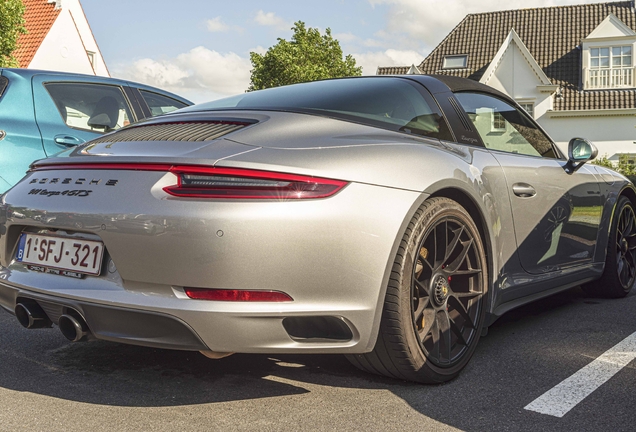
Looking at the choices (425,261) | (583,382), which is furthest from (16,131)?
(583,382)

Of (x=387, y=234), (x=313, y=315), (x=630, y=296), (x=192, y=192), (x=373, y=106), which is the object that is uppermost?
(x=373, y=106)

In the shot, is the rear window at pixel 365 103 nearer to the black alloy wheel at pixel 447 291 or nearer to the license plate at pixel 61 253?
the black alloy wheel at pixel 447 291

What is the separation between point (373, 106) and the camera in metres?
3.26

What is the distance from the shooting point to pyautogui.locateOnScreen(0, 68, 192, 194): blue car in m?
4.98


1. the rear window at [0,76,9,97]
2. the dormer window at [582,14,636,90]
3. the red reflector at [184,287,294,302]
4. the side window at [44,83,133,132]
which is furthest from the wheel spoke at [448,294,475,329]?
the dormer window at [582,14,636,90]

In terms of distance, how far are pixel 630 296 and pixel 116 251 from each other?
401 cm

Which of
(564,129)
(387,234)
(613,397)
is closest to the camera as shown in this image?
(387,234)

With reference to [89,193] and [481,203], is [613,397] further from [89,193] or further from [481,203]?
[89,193]

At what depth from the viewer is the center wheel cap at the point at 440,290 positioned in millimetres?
3021

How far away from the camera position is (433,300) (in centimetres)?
301

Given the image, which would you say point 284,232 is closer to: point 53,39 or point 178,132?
point 178,132

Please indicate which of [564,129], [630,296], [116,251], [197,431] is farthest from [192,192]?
[564,129]

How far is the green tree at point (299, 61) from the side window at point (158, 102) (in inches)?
1251

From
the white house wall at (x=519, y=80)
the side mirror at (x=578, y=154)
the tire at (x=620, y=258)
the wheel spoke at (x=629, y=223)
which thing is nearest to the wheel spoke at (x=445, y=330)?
the side mirror at (x=578, y=154)
